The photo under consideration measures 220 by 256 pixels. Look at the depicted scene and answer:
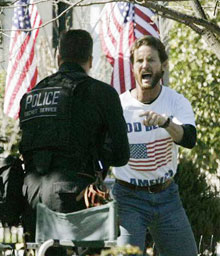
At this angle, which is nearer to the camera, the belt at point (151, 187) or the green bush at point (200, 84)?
the belt at point (151, 187)

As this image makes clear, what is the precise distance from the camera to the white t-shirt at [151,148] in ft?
17.7

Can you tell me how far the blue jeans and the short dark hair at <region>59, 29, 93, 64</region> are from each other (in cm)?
99

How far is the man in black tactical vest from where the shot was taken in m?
4.59

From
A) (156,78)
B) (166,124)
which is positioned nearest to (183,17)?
(156,78)

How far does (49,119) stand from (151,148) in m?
0.92

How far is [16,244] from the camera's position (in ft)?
15.9

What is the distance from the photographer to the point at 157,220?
5.46m

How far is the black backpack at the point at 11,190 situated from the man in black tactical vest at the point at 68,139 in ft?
0.16

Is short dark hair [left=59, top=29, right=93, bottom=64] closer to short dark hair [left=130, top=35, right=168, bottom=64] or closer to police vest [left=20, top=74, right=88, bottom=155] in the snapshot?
police vest [left=20, top=74, right=88, bottom=155]

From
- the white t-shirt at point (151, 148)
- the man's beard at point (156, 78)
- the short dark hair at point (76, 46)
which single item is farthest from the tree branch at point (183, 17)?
the short dark hair at point (76, 46)

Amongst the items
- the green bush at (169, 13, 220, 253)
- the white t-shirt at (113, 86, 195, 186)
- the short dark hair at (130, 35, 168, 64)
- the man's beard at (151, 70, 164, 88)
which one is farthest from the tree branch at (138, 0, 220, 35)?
the green bush at (169, 13, 220, 253)

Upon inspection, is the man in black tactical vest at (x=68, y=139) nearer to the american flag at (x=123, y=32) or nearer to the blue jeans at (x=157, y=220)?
the blue jeans at (x=157, y=220)

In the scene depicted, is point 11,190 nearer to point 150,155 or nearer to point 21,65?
point 150,155

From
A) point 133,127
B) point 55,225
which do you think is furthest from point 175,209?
point 55,225
